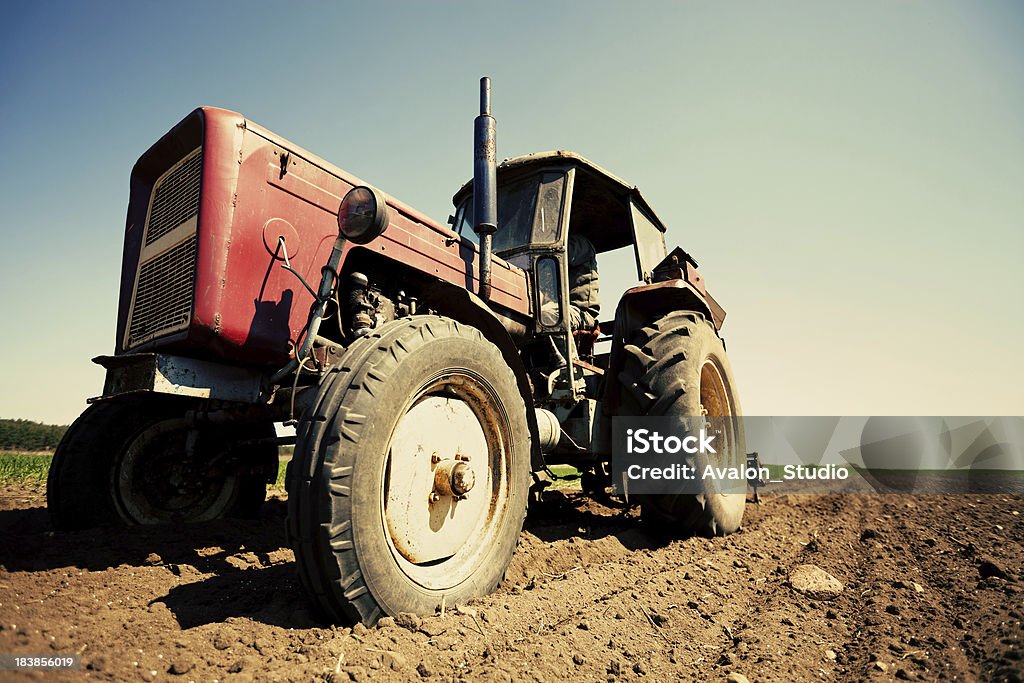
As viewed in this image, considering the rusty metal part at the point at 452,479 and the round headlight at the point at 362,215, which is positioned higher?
the round headlight at the point at 362,215

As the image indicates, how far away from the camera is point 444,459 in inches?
89.2

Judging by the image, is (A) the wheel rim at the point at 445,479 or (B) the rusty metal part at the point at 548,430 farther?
(B) the rusty metal part at the point at 548,430

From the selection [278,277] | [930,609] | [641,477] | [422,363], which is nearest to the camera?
[422,363]

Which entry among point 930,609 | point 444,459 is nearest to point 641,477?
point 930,609

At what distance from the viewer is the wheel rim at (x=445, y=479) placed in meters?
2.03

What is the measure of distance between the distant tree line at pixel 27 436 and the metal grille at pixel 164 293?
18.1 metres

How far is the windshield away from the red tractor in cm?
52

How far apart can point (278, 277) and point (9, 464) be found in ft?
27.3

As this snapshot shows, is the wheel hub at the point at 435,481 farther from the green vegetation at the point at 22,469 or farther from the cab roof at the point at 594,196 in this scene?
the green vegetation at the point at 22,469

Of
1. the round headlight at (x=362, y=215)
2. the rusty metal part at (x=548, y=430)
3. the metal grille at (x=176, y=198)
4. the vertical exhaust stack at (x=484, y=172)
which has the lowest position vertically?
the rusty metal part at (x=548, y=430)

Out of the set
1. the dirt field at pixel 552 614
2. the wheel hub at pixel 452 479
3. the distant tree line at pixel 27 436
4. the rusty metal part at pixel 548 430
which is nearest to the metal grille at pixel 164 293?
the dirt field at pixel 552 614

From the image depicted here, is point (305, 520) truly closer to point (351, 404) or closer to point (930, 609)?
point (351, 404)

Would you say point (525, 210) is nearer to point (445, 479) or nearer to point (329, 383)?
point (445, 479)

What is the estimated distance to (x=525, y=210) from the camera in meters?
4.16
